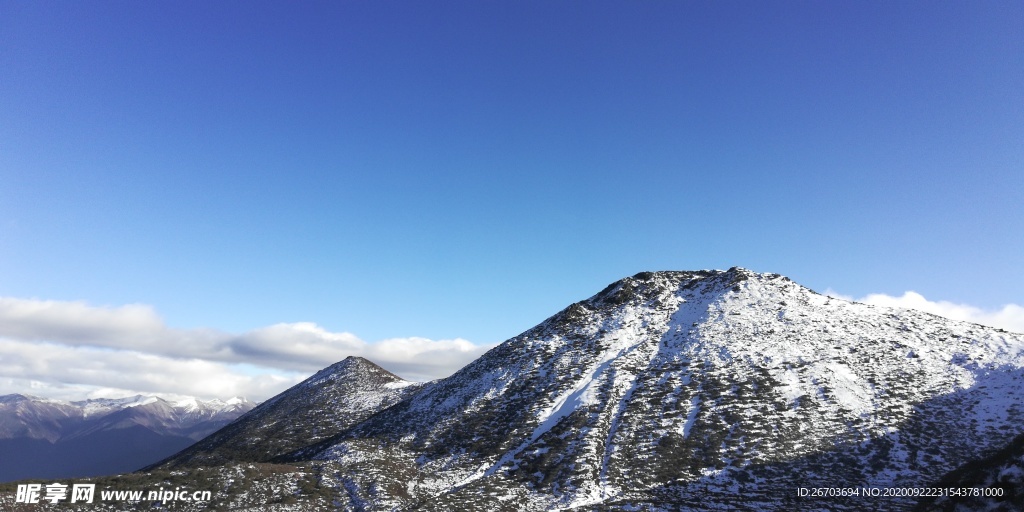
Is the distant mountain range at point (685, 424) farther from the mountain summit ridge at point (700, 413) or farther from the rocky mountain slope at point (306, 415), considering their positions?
the rocky mountain slope at point (306, 415)

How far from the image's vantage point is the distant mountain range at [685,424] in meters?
31.9

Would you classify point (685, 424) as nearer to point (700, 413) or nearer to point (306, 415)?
point (700, 413)

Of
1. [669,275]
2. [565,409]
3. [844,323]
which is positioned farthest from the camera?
[669,275]

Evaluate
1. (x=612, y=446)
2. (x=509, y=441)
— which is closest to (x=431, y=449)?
(x=509, y=441)

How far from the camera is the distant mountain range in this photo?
105ft

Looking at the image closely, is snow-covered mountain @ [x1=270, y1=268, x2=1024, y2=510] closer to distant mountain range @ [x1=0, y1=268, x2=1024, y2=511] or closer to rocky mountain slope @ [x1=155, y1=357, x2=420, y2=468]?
distant mountain range @ [x1=0, y1=268, x2=1024, y2=511]

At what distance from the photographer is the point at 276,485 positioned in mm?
35281

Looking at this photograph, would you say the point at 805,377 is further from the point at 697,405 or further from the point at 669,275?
the point at 669,275

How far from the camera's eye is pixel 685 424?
134 ft

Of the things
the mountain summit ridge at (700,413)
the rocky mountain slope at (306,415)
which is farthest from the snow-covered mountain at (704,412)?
the rocky mountain slope at (306,415)

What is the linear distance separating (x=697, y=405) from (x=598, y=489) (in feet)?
49.2

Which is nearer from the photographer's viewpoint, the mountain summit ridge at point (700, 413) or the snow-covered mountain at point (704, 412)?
the mountain summit ridge at point (700, 413)

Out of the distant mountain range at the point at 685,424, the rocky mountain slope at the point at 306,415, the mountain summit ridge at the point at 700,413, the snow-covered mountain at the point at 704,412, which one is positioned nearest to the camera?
the distant mountain range at the point at 685,424

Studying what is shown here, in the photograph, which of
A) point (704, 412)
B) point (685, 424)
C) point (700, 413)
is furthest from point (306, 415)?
point (704, 412)
